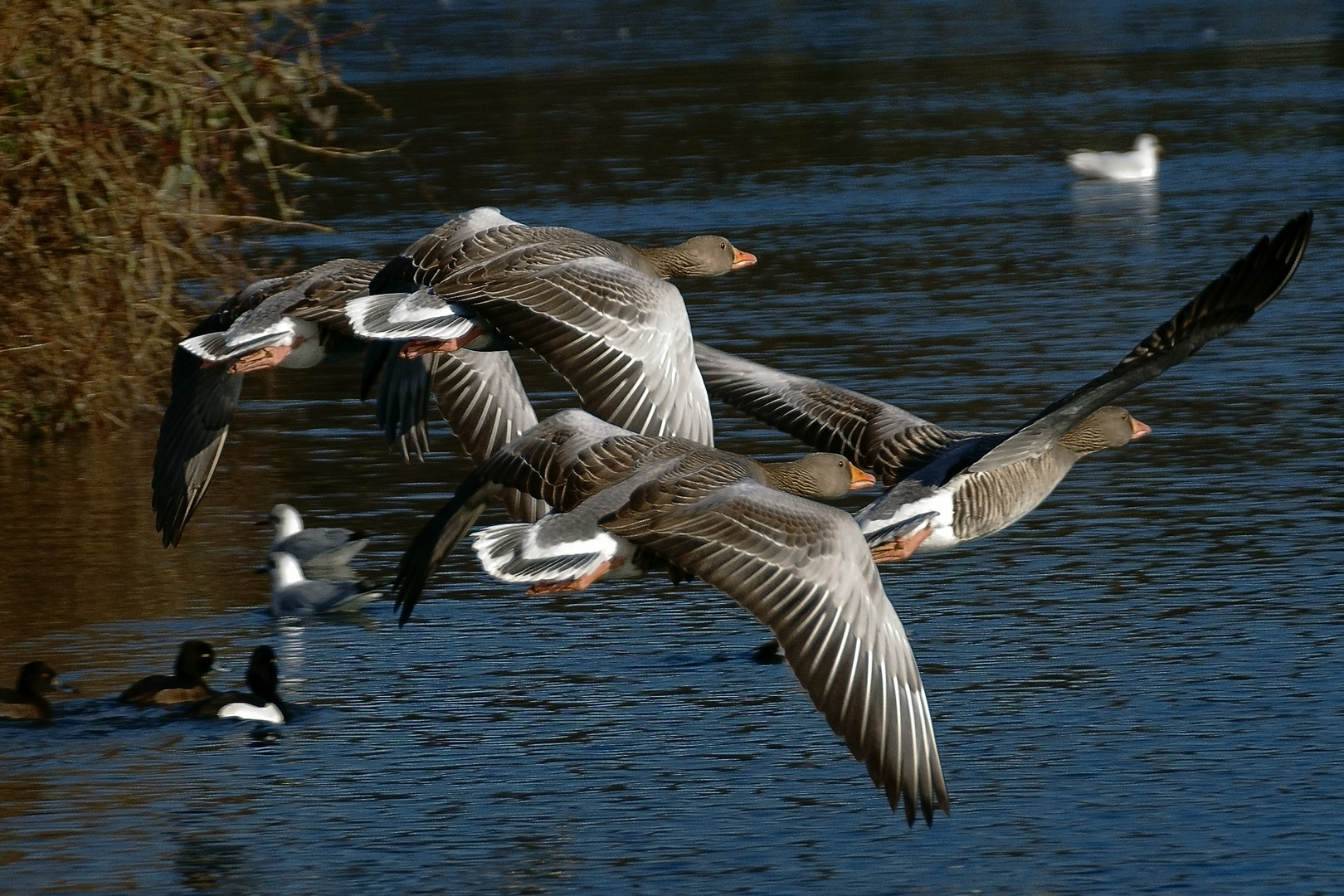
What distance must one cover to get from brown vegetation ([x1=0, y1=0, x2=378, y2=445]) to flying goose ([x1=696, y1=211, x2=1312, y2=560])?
4.97 m

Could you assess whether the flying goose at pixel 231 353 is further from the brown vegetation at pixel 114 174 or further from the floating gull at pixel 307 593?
the brown vegetation at pixel 114 174

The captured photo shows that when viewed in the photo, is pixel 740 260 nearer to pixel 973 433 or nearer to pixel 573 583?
pixel 973 433

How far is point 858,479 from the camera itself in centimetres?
992

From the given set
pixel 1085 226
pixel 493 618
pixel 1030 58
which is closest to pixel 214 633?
pixel 493 618

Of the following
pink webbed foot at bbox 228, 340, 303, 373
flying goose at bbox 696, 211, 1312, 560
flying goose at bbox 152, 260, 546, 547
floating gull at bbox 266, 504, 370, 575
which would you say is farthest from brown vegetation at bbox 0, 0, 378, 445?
flying goose at bbox 696, 211, 1312, 560

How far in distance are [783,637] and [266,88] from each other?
9.27 m

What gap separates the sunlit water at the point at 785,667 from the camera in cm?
843

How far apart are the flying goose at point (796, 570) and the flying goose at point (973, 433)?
1175mm

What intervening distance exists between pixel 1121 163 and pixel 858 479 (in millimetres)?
17575

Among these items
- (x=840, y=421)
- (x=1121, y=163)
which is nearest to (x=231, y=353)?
(x=840, y=421)

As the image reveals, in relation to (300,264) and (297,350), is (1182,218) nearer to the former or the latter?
(300,264)

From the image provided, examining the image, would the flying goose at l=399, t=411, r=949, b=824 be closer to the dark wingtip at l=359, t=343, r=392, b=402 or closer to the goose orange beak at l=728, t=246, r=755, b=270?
the dark wingtip at l=359, t=343, r=392, b=402

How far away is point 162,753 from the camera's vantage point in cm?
997

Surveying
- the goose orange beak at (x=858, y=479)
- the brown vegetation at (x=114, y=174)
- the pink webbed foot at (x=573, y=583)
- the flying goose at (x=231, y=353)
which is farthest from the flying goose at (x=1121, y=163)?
the pink webbed foot at (x=573, y=583)
